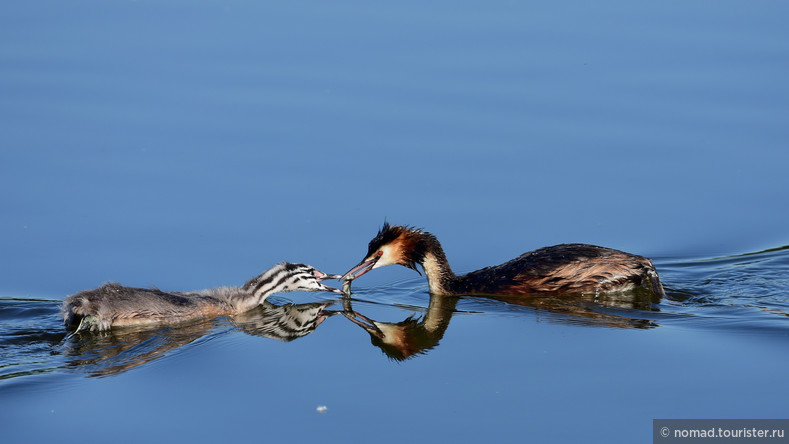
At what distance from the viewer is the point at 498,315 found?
30.3 ft

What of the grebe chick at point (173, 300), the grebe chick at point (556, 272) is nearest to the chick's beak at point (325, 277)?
the grebe chick at point (173, 300)

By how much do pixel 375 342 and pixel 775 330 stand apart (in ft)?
10.9

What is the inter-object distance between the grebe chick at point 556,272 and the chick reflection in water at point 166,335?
64 cm

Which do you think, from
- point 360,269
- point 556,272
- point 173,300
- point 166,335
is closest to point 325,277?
point 360,269

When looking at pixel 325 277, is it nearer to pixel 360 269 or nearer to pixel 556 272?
pixel 360 269

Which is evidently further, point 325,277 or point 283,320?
point 325,277

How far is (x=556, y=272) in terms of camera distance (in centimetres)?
965

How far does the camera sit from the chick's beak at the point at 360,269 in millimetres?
9706

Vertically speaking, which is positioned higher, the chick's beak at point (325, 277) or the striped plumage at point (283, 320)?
the chick's beak at point (325, 277)

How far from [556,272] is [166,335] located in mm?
3659

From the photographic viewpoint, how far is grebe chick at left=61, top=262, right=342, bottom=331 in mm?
8453

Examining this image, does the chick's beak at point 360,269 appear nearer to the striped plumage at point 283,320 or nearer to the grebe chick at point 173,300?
the grebe chick at point 173,300

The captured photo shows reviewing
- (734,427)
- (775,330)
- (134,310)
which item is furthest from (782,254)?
(134,310)

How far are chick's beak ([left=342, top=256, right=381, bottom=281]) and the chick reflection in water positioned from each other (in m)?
0.33
